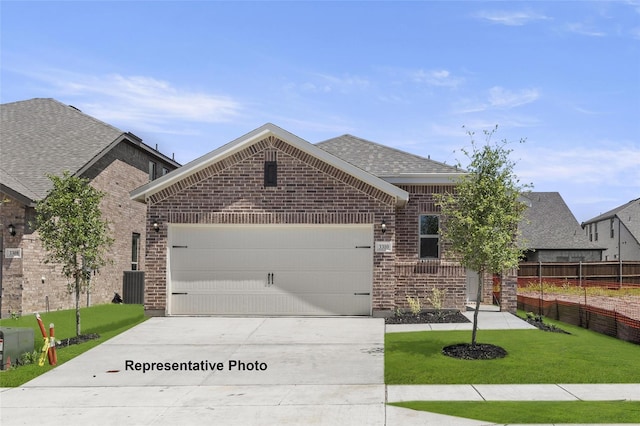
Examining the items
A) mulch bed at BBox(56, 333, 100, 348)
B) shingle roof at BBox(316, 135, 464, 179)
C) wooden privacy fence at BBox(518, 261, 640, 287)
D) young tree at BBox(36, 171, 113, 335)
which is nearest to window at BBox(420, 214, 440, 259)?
shingle roof at BBox(316, 135, 464, 179)

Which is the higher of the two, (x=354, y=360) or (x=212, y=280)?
(x=212, y=280)

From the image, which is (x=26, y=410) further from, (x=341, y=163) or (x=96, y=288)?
(x=96, y=288)

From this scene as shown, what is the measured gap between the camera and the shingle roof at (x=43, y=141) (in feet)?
77.2

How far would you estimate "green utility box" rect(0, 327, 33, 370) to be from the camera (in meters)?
13.5

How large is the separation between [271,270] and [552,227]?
33346mm

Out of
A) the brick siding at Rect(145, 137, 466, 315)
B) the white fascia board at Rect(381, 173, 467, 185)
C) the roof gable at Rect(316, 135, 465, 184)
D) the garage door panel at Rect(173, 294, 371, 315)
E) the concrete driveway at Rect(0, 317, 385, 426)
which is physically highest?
the roof gable at Rect(316, 135, 465, 184)

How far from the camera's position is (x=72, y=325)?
19.5m

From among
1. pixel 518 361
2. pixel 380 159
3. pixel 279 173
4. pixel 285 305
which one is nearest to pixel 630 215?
pixel 380 159

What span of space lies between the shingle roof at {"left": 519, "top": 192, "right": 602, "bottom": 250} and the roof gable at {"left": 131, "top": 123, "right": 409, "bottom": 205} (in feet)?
93.2

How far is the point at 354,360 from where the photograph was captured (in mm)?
13789

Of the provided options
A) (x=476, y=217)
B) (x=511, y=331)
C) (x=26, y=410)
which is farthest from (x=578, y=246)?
(x=26, y=410)

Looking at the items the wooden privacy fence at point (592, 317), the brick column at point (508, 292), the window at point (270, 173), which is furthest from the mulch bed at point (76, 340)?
the wooden privacy fence at point (592, 317)

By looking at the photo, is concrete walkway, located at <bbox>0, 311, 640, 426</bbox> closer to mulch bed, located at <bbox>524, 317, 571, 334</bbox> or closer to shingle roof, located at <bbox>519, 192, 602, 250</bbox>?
mulch bed, located at <bbox>524, 317, 571, 334</bbox>

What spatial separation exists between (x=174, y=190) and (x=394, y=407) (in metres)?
11.7
